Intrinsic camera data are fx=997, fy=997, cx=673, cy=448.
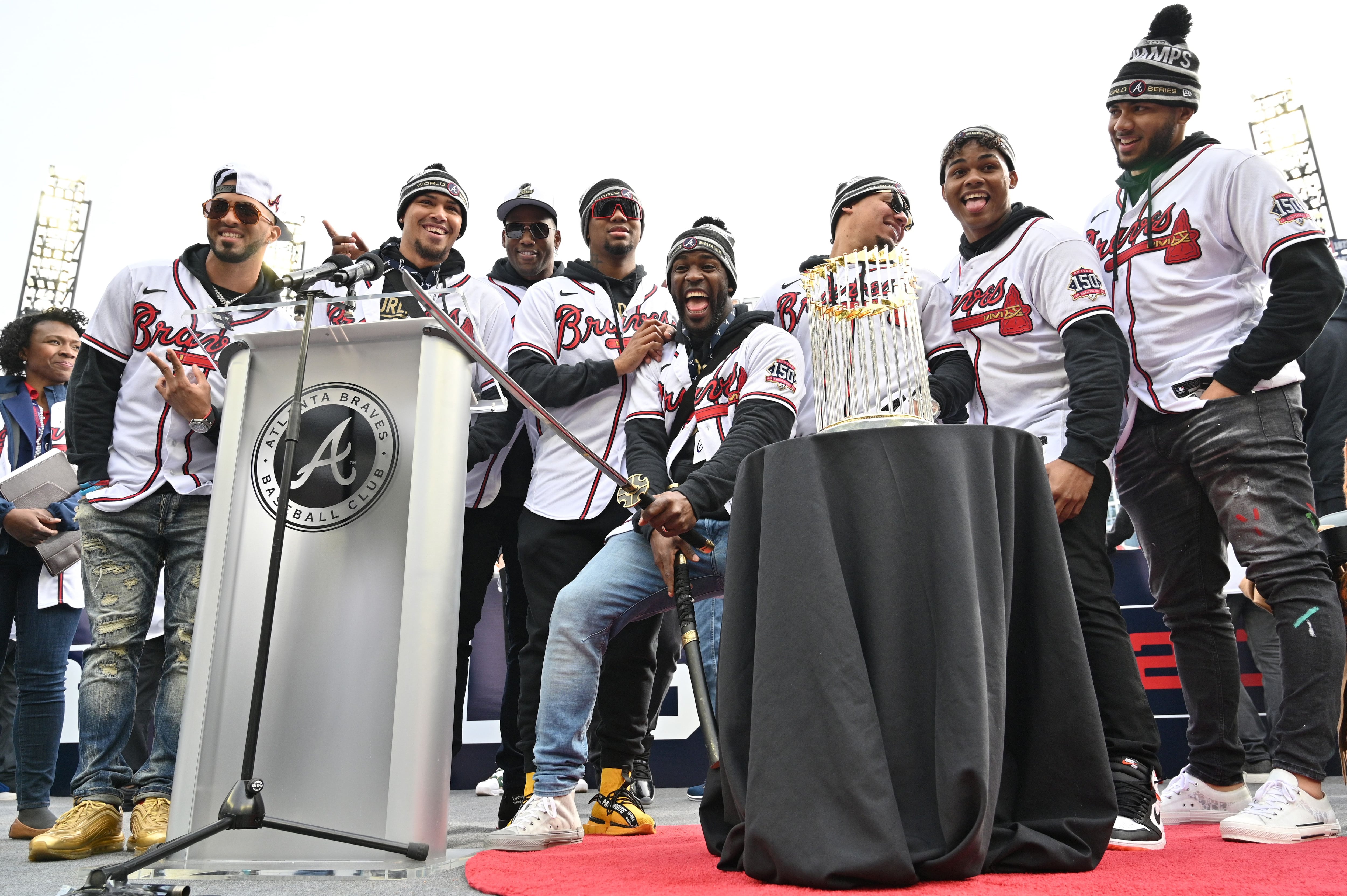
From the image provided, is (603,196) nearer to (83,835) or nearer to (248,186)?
(248,186)

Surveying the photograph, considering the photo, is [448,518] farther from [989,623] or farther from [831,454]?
[989,623]

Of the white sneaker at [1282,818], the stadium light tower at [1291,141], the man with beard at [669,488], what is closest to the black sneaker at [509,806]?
the man with beard at [669,488]

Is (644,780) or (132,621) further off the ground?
(132,621)

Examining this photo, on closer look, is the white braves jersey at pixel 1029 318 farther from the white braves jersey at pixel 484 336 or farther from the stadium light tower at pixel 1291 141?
the stadium light tower at pixel 1291 141

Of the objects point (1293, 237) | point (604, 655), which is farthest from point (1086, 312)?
point (604, 655)

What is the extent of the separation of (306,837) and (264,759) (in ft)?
0.62

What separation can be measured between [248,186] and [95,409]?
0.84 metres

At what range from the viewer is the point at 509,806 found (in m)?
3.15

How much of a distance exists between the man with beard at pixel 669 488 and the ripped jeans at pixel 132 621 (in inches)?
41.2

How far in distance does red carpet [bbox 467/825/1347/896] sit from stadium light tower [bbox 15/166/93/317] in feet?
76.1

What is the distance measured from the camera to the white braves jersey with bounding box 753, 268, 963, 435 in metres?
3.12

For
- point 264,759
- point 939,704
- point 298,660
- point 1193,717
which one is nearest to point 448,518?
point 298,660

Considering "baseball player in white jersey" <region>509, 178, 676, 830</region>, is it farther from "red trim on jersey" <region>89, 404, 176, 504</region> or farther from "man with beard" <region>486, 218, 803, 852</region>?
"red trim on jersey" <region>89, 404, 176, 504</region>

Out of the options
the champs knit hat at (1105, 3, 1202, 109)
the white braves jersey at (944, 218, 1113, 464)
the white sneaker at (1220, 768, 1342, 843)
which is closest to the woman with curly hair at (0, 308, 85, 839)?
the white braves jersey at (944, 218, 1113, 464)
